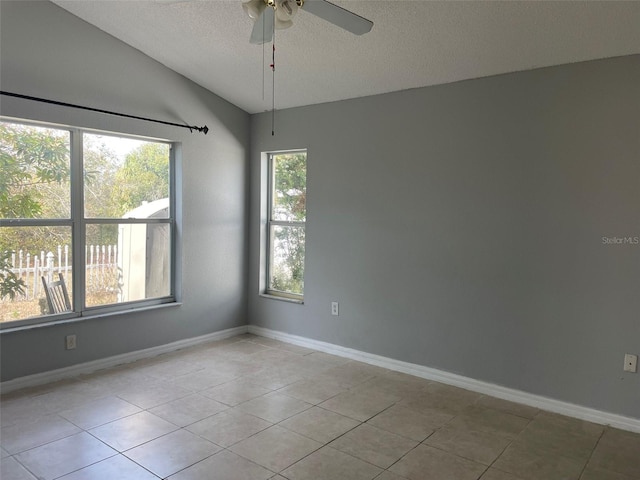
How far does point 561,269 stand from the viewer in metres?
3.12

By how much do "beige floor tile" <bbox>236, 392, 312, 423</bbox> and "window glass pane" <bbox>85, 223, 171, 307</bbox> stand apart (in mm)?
1665

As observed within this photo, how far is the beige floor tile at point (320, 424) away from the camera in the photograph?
9.14ft

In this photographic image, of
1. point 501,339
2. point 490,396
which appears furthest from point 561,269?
point 490,396

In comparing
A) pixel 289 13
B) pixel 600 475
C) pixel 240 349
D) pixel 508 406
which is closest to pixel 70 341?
pixel 240 349

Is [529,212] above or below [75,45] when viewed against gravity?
below

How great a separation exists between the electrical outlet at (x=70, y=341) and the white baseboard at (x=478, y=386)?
193cm

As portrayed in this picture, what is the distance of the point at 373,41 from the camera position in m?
3.18

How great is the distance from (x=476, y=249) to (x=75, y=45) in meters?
3.47

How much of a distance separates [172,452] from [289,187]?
2919mm

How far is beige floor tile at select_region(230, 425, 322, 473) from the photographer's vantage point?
8.10 feet

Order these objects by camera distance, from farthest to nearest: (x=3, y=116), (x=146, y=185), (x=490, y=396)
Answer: (x=146, y=185) < (x=490, y=396) < (x=3, y=116)

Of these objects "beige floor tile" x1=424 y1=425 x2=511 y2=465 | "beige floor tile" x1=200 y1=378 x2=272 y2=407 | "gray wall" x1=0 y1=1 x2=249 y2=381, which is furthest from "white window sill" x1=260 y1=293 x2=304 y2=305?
"beige floor tile" x1=424 y1=425 x2=511 y2=465

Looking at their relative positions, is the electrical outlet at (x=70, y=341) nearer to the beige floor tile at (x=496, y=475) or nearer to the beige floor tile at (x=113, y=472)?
the beige floor tile at (x=113, y=472)

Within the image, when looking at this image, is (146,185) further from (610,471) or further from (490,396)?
(610,471)
